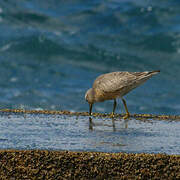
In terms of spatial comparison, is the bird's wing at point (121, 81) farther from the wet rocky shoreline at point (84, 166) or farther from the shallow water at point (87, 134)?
the wet rocky shoreline at point (84, 166)

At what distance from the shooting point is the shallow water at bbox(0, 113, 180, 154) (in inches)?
215

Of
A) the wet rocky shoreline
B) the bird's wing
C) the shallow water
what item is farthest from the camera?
the bird's wing

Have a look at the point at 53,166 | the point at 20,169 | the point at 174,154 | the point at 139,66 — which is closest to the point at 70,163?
the point at 53,166

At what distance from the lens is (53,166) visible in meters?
4.82

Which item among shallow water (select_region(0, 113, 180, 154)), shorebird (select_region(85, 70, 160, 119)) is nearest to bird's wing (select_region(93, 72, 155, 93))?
shorebird (select_region(85, 70, 160, 119))

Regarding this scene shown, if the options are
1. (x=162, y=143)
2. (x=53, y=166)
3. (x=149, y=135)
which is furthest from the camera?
(x=149, y=135)

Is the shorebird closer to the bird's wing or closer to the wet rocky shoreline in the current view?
the bird's wing

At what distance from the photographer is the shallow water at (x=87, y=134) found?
5.45 m

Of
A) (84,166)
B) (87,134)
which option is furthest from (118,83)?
(84,166)

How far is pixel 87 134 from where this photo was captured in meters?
6.29

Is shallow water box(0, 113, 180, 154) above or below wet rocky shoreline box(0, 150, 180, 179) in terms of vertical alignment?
above

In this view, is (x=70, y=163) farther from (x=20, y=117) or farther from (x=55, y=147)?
(x=20, y=117)

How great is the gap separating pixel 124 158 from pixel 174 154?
0.62m

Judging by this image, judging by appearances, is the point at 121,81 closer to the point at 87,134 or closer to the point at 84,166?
the point at 87,134
